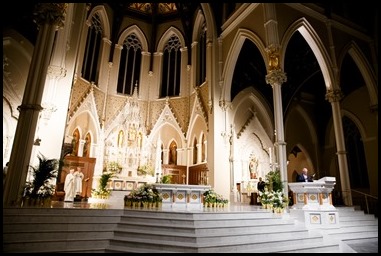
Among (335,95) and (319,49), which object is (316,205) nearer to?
(335,95)

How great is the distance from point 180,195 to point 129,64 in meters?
13.6

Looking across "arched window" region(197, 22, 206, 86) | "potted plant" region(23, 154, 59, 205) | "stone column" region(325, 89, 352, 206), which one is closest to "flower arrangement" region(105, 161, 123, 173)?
"arched window" region(197, 22, 206, 86)

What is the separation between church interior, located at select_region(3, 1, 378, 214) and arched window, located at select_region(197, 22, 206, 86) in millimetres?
101

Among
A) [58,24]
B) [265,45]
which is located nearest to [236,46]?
[265,45]

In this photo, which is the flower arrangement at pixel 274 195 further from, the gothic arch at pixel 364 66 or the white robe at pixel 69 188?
the gothic arch at pixel 364 66

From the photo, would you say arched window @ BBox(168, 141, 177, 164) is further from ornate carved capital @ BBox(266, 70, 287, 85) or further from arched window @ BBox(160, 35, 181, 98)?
ornate carved capital @ BBox(266, 70, 287, 85)

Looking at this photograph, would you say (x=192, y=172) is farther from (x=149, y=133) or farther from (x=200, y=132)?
(x=149, y=133)

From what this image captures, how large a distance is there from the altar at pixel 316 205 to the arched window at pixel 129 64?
14112 millimetres

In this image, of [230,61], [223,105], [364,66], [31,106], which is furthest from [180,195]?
[364,66]

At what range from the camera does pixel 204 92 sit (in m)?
16.7

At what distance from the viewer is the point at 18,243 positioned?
16.7 ft

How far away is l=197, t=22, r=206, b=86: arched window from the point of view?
17.8 metres

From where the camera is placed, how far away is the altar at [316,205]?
7941mm

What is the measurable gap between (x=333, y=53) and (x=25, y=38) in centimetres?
1534
